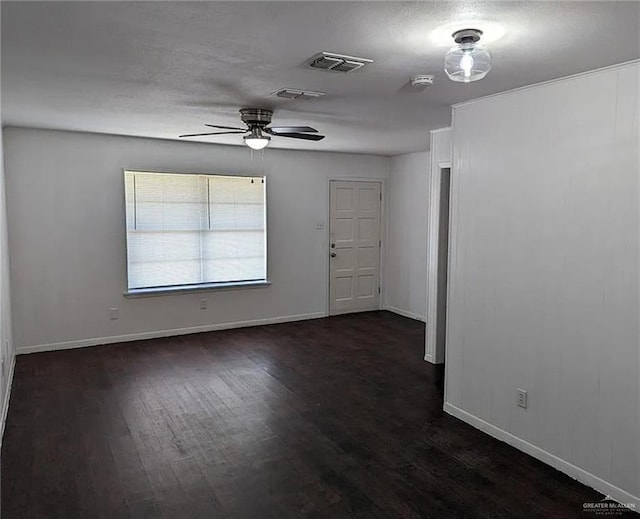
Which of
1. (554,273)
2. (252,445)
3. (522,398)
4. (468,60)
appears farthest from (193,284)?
(468,60)

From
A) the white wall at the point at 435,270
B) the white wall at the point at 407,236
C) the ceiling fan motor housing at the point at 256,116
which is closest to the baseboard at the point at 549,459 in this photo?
the white wall at the point at 435,270

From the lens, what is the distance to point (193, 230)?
20.1 feet

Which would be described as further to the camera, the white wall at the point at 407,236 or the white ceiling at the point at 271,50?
the white wall at the point at 407,236

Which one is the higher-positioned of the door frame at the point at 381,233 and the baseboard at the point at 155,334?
the door frame at the point at 381,233

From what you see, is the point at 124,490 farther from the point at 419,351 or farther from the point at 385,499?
the point at 419,351

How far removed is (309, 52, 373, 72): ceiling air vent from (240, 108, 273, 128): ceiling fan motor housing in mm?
1263

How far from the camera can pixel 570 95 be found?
2.91 metres

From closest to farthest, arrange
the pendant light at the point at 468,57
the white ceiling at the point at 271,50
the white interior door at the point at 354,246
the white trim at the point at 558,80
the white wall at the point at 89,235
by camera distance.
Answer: the white ceiling at the point at 271,50 < the pendant light at the point at 468,57 < the white trim at the point at 558,80 < the white wall at the point at 89,235 < the white interior door at the point at 354,246

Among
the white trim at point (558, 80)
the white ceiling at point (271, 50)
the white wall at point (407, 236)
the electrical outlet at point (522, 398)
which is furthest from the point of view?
the white wall at point (407, 236)

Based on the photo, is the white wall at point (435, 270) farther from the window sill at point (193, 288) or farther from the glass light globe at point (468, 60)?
the glass light globe at point (468, 60)

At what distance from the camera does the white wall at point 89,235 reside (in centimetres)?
519

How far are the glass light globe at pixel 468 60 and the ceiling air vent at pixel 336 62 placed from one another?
52cm

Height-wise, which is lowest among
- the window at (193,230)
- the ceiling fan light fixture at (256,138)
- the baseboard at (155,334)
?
the baseboard at (155,334)

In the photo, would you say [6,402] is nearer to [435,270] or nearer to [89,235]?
[89,235]
